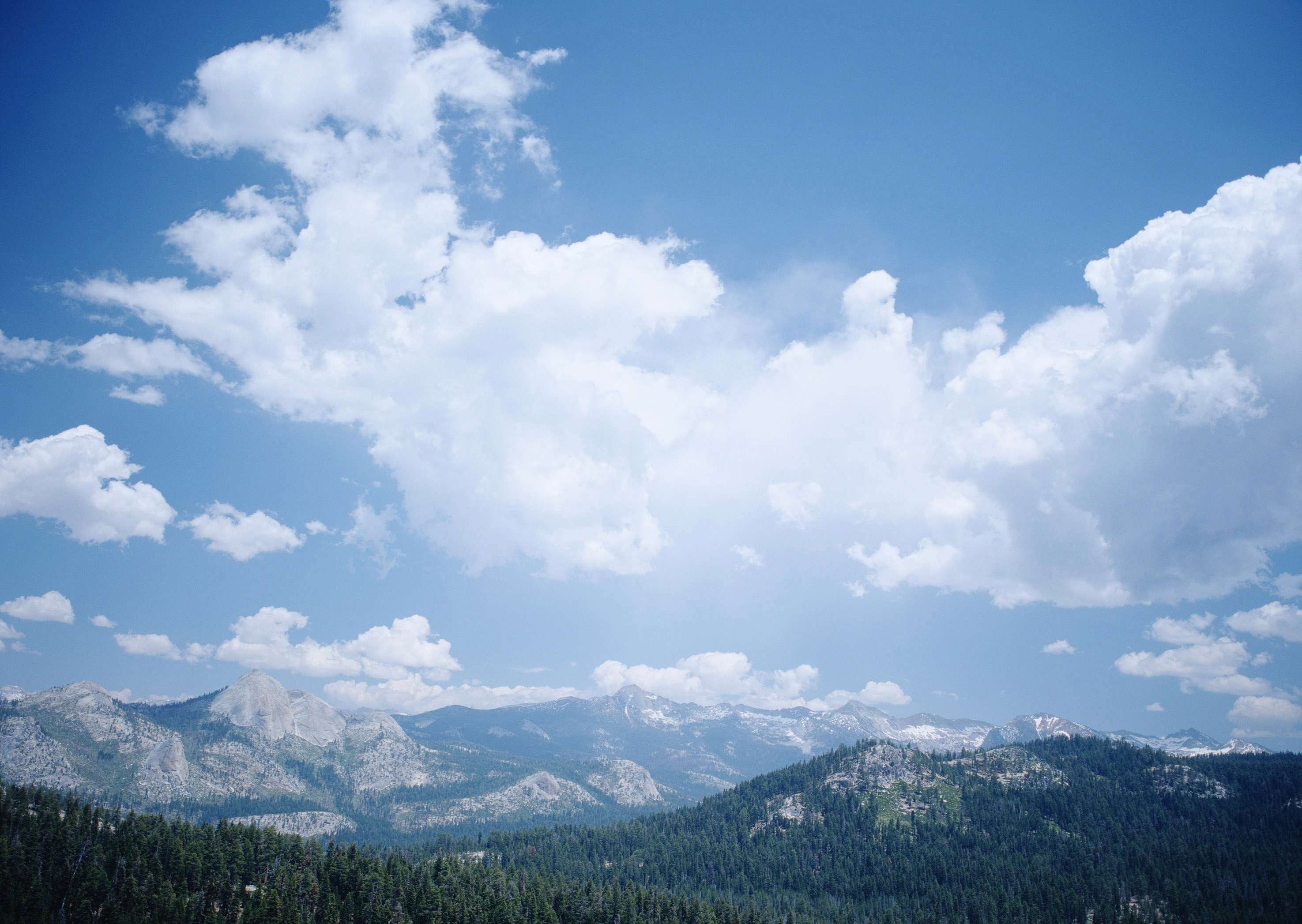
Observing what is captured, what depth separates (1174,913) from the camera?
648 ft

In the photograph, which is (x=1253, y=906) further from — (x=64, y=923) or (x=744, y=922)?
(x=64, y=923)

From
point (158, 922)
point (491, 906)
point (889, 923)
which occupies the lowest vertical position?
point (889, 923)

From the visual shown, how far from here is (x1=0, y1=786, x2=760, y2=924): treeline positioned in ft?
416

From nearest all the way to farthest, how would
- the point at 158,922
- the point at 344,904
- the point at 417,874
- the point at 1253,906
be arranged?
the point at 158,922
the point at 344,904
the point at 417,874
the point at 1253,906

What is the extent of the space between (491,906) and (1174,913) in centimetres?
19115

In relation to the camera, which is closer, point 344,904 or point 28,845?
point 28,845

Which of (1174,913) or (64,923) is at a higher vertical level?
(64,923)

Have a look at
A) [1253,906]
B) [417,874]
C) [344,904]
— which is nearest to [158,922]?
[344,904]

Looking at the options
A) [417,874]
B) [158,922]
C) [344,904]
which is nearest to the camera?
[158,922]

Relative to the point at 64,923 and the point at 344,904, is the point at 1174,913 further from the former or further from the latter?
the point at 64,923

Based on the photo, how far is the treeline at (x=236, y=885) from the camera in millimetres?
126688

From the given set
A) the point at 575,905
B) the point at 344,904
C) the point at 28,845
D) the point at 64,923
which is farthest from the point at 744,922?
the point at 28,845

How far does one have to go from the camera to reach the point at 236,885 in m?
150

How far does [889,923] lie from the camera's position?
199 metres
